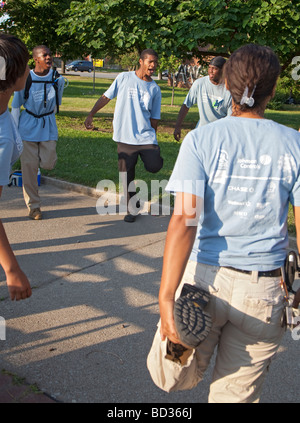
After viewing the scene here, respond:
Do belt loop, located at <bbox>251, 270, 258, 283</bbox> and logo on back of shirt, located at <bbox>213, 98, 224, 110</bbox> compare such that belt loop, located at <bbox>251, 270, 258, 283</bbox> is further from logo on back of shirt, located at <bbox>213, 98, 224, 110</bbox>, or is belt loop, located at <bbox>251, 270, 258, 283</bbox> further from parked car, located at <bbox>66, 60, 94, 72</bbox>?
parked car, located at <bbox>66, 60, 94, 72</bbox>

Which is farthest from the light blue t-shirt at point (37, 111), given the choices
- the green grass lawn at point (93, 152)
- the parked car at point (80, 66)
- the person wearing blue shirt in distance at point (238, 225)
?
the parked car at point (80, 66)

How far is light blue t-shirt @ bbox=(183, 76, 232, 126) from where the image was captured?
6980 millimetres

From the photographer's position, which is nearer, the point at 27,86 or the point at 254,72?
the point at 254,72

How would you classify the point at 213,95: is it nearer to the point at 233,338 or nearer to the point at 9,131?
the point at 9,131

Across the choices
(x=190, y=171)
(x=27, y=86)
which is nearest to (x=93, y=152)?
(x=27, y=86)

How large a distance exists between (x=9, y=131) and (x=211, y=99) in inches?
184

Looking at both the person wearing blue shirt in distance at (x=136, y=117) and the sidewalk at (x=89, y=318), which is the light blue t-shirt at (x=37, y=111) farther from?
the sidewalk at (x=89, y=318)

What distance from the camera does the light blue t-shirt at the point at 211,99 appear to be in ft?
22.9

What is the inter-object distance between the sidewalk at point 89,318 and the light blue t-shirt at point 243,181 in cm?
150

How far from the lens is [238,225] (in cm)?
215

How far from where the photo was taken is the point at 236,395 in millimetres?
2227
